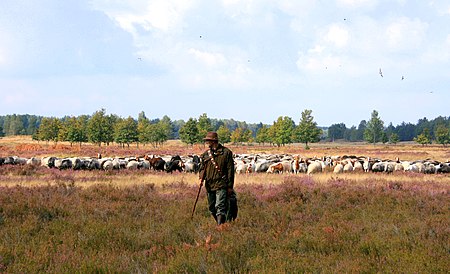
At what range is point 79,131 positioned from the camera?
282 feet

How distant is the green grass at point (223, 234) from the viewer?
6.14 metres

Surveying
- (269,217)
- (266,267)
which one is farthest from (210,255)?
(269,217)

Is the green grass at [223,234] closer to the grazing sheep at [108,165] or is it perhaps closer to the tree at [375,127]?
the grazing sheep at [108,165]

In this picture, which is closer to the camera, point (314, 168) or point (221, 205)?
point (221, 205)

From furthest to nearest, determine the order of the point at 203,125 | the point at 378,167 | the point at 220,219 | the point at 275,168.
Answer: the point at 203,125 → the point at 378,167 → the point at 275,168 → the point at 220,219

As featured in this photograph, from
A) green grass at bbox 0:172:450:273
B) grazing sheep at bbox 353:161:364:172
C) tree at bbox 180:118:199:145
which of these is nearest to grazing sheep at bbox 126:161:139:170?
green grass at bbox 0:172:450:273

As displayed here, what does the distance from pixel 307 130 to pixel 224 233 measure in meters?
84.4

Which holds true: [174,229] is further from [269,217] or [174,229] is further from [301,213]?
[301,213]

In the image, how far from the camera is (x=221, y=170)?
907 centimetres

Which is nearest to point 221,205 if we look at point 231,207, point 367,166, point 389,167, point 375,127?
point 231,207

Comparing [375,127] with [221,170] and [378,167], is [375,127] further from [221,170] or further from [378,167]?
[221,170]

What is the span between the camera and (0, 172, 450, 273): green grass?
20.2ft

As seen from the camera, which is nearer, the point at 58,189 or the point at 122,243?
the point at 122,243

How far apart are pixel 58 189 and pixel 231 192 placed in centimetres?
815
